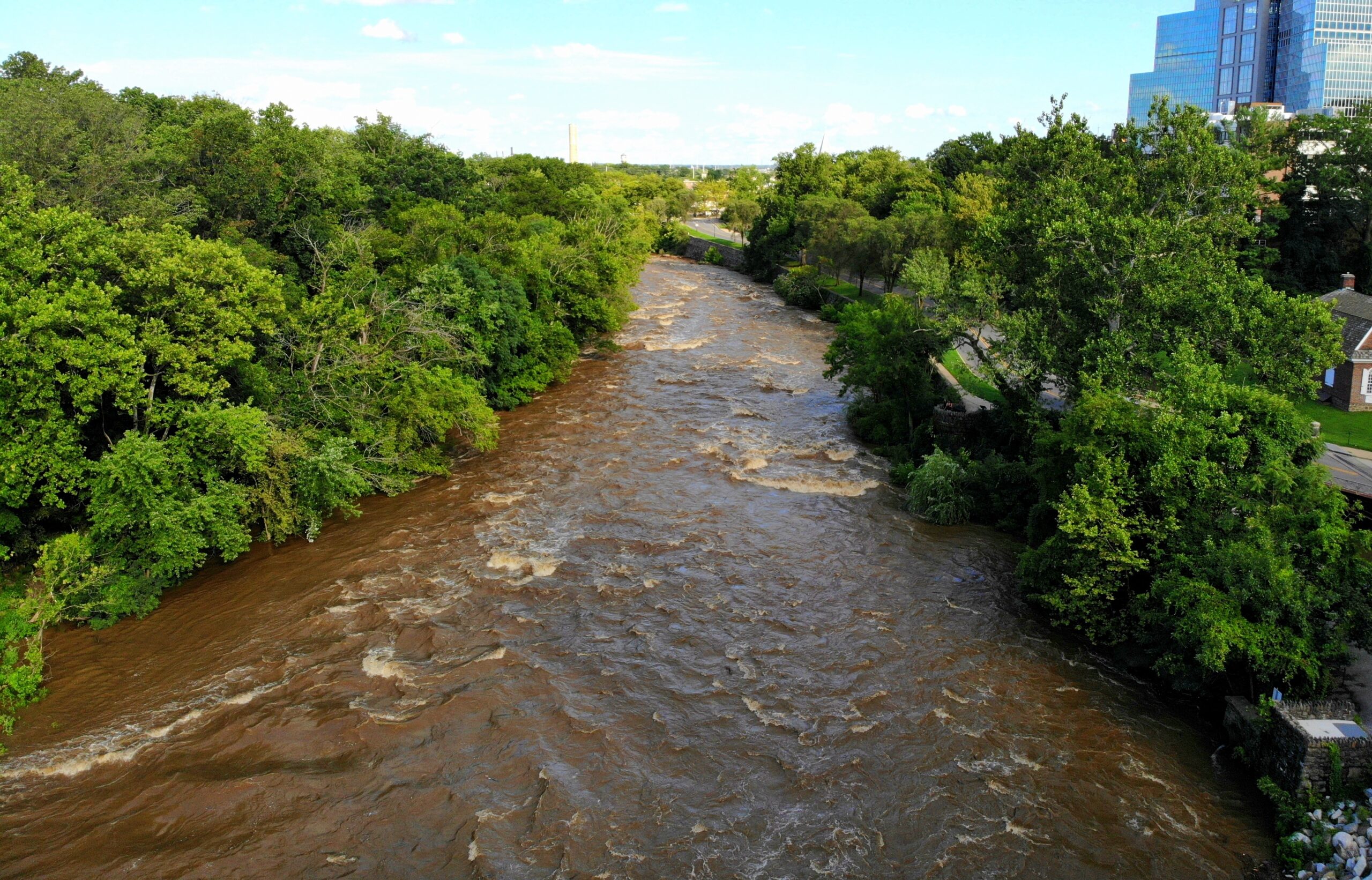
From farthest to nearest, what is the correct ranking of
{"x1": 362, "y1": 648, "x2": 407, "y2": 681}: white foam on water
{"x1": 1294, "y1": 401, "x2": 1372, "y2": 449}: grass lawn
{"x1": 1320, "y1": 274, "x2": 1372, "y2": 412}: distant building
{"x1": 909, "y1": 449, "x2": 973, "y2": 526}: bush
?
1. {"x1": 1320, "y1": 274, "x2": 1372, "y2": 412}: distant building
2. {"x1": 1294, "y1": 401, "x2": 1372, "y2": 449}: grass lawn
3. {"x1": 909, "y1": 449, "x2": 973, "y2": 526}: bush
4. {"x1": 362, "y1": 648, "x2": 407, "y2": 681}: white foam on water

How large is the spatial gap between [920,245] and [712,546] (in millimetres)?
32941

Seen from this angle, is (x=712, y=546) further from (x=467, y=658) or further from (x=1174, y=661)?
(x=1174, y=661)

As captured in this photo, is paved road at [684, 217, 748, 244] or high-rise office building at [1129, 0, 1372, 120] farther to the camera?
paved road at [684, 217, 748, 244]

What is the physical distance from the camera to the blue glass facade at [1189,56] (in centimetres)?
12700

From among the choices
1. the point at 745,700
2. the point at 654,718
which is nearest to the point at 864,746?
the point at 745,700

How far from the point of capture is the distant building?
29.5m

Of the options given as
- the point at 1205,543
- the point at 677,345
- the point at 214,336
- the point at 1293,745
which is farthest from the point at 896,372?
the point at 214,336

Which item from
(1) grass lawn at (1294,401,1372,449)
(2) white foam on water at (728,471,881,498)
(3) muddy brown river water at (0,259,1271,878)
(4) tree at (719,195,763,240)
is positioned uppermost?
(4) tree at (719,195,763,240)

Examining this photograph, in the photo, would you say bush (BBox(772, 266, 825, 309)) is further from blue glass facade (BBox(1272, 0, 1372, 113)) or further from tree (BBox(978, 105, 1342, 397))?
blue glass facade (BBox(1272, 0, 1372, 113))

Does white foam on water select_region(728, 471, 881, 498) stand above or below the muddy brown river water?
above

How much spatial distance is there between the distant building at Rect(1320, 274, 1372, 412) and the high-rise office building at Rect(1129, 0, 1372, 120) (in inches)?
2532

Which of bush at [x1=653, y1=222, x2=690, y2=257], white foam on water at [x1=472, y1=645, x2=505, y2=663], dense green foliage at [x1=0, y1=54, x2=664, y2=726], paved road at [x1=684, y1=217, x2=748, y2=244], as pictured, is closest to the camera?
white foam on water at [x1=472, y1=645, x2=505, y2=663]

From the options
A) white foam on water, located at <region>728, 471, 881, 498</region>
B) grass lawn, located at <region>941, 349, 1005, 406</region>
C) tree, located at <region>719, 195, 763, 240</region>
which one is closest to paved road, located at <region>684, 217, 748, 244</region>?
tree, located at <region>719, 195, 763, 240</region>

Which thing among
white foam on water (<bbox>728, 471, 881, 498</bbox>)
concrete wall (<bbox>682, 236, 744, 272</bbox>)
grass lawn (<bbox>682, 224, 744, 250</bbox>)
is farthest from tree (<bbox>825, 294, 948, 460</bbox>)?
grass lawn (<bbox>682, 224, 744, 250</bbox>)
